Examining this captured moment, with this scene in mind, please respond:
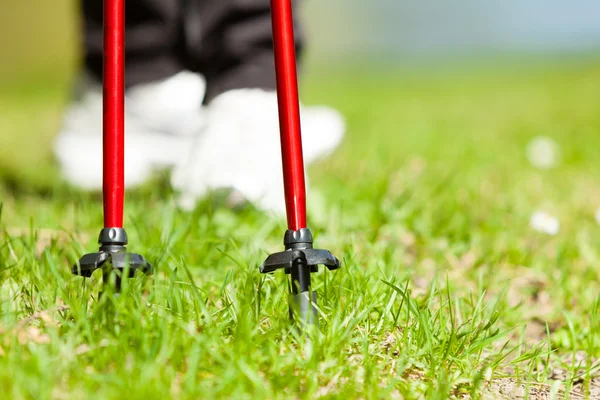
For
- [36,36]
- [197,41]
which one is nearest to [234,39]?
[197,41]

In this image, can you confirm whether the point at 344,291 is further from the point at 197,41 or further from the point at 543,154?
the point at 543,154

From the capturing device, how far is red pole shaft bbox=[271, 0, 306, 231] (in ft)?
3.98

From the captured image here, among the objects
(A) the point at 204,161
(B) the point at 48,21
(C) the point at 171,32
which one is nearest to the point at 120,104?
(A) the point at 204,161

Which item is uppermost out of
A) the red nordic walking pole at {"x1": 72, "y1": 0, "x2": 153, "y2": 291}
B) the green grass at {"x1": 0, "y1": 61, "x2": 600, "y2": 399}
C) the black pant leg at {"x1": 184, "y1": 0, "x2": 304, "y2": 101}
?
the black pant leg at {"x1": 184, "y1": 0, "x2": 304, "y2": 101}

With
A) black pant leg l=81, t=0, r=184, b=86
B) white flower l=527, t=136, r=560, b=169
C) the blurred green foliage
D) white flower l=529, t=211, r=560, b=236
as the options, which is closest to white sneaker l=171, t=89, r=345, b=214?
black pant leg l=81, t=0, r=184, b=86

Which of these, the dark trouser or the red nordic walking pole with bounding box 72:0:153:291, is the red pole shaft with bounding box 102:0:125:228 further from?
the dark trouser

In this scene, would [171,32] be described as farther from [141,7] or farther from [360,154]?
[360,154]

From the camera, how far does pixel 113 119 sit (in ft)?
3.99

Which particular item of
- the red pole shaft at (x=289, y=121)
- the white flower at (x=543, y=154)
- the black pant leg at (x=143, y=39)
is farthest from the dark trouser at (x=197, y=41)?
the white flower at (x=543, y=154)

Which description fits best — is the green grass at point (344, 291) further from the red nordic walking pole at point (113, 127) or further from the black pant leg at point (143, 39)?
the black pant leg at point (143, 39)

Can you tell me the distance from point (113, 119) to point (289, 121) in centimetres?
33

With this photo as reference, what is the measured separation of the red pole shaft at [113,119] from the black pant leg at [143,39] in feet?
3.40

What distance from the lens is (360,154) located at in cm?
336

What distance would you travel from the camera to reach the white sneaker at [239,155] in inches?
80.5
